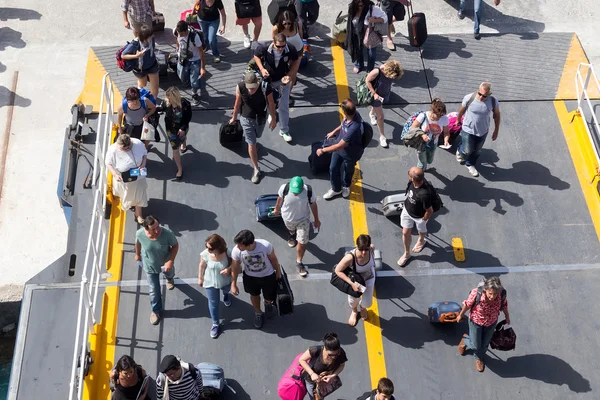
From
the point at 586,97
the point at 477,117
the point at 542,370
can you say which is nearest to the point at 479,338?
the point at 542,370

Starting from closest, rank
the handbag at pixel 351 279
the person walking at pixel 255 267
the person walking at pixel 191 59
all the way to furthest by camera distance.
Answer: the person walking at pixel 255 267
the handbag at pixel 351 279
the person walking at pixel 191 59

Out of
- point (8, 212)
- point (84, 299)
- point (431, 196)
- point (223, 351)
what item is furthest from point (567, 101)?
point (8, 212)

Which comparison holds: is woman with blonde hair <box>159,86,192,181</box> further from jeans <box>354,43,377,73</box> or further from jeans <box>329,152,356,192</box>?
jeans <box>354,43,377,73</box>

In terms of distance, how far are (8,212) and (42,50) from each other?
339cm

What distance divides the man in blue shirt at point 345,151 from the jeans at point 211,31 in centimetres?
342

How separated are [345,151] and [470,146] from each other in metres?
1.93

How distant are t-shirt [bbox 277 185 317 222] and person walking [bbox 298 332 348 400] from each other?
1.88 m

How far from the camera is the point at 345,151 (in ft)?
34.2

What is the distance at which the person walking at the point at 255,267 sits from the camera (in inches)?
345

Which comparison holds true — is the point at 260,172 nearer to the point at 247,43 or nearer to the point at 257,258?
the point at 257,258

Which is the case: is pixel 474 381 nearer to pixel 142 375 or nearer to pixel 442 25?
pixel 142 375

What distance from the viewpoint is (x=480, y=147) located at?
1128 cm

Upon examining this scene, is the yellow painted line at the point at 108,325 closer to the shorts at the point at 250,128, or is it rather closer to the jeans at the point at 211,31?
the shorts at the point at 250,128

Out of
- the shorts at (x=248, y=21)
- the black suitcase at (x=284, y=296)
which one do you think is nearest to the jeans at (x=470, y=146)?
the black suitcase at (x=284, y=296)
